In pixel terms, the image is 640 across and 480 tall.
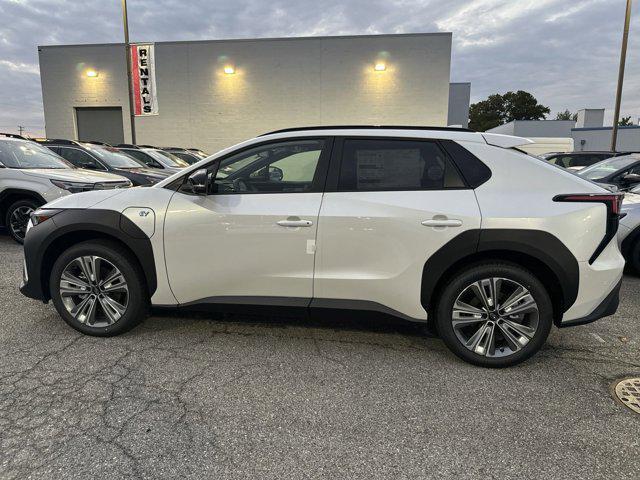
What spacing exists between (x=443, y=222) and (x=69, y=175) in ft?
21.0

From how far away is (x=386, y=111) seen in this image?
66.5 feet

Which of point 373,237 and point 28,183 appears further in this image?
point 28,183

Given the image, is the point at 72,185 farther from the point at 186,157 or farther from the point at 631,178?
the point at 186,157

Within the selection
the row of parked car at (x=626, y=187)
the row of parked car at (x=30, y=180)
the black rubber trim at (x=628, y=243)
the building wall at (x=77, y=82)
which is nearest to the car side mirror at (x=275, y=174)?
the row of parked car at (x=626, y=187)

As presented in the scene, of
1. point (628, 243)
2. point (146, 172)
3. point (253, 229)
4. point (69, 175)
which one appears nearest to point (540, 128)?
point (628, 243)

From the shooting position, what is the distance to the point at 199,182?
10.5 ft

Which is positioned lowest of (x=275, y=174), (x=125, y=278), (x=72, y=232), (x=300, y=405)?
(x=300, y=405)

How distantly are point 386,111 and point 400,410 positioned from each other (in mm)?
19118

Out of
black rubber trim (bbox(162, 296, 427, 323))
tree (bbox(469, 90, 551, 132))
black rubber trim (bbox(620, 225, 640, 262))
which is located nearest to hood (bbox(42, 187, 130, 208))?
black rubber trim (bbox(162, 296, 427, 323))

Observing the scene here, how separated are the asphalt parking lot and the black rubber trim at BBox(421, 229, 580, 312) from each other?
72 cm

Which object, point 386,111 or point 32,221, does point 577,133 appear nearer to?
point 386,111

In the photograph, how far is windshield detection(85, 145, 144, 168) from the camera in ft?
33.1

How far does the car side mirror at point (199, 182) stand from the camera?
321 cm

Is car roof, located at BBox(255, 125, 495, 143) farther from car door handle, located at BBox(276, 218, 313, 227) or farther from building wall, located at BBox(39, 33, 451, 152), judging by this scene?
building wall, located at BBox(39, 33, 451, 152)
